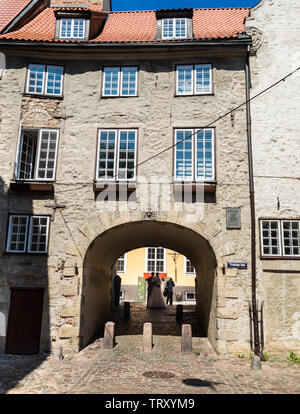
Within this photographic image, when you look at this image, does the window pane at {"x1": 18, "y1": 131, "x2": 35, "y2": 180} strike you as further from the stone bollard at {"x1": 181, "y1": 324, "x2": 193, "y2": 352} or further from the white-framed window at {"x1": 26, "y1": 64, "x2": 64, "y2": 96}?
the stone bollard at {"x1": 181, "y1": 324, "x2": 193, "y2": 352}

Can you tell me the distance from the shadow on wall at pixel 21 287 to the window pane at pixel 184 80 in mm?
6329

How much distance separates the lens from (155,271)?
28.0 m

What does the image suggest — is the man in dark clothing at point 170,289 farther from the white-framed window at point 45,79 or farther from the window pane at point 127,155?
the white-framed window at point 45,79

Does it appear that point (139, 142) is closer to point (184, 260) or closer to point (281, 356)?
point (281, 356)

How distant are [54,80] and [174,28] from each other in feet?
17.0

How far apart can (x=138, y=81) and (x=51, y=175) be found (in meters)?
4.71

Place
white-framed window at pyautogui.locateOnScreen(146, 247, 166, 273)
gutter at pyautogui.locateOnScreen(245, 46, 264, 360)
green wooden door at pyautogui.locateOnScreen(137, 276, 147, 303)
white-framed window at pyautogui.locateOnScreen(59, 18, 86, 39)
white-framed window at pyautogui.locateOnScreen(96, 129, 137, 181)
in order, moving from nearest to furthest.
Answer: gutter at pyautogui.locateOnScreen(245, 46, 264, 360) < white-framed window at pyautogui.locateOnScreen(96, 129, 137, 181) < white-framed window at pyautogui.locateOnScreen(59, 18, 86, 39) < green wooden door at pyautogui.locateOnScreen(137, 276, 147, 303) < white-framed window at pyautogui.locateOnScreen(146, 247, 166, 273)

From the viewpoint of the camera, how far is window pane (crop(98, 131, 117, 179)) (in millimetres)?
12516

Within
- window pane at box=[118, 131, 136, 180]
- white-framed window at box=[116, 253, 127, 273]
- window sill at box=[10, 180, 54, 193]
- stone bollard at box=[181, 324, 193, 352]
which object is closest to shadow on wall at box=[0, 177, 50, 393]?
window sill at box=[10, 180, 54, 193]

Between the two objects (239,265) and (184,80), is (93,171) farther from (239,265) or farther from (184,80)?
(239,265)

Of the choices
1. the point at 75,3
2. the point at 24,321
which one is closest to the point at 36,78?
the point at 75,3

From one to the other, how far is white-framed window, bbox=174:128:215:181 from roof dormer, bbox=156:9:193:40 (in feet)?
14.1
